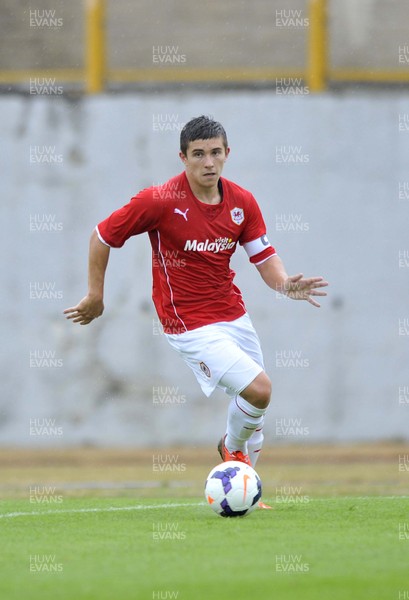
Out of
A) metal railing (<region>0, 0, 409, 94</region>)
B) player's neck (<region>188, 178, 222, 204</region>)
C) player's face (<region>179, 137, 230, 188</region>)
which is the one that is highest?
metal railing (<region>0, 0, 409, 94</region>)

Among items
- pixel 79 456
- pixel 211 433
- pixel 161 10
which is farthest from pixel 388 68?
pixel 79 456

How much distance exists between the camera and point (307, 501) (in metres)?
8.71

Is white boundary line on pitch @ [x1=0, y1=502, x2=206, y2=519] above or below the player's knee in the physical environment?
below

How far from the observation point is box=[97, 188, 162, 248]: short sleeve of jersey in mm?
7973

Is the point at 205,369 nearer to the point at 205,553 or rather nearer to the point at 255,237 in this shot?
the point at 255,237

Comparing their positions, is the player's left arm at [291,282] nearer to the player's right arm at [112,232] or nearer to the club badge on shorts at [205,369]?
the club badge on shorts at [205,369]

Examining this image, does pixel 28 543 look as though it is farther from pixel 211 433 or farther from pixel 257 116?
pixel 257 116

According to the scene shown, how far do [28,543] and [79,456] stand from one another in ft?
28.9

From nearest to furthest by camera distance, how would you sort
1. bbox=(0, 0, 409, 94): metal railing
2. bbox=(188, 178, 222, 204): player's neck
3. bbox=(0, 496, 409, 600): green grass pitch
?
bbox=(0, 496, 409, 600): green grass pitch, bbox=(188, 178, 222, 204): player's neck, bbox=(0, 0, 409, 94): metal railing

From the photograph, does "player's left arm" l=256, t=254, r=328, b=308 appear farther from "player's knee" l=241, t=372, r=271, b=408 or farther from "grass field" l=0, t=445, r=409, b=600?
"grass field" l=0, t=445, r=409, b=600

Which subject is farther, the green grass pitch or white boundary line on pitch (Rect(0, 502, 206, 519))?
white boundary line on pitch (Rect(0, 502, 206, 519))

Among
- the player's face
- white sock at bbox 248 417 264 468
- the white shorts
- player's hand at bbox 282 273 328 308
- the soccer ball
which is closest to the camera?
the soccer ball

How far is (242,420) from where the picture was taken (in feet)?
26.1

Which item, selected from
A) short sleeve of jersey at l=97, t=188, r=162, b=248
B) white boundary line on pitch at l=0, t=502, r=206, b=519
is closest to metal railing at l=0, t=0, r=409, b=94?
short sleeve of jersey at l=97, t=188, r=162, b=248
